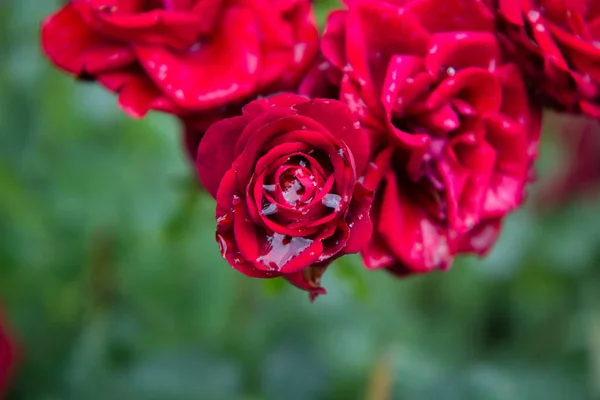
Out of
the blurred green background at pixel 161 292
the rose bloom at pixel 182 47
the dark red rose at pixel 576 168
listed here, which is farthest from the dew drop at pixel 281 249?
the dark red rose at pixel 576 168

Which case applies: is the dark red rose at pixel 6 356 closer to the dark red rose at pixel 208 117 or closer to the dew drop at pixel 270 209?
the dark red rose at pixel 208 117

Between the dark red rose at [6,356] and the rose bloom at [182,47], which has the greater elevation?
the rose bloom at [182,47]

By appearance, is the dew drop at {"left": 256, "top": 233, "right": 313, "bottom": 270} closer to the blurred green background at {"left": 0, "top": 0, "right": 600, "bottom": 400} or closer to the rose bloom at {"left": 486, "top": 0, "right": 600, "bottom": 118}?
the rose bloom at {"left": 486, "top": 0, "right": 600, "bottom": 118}

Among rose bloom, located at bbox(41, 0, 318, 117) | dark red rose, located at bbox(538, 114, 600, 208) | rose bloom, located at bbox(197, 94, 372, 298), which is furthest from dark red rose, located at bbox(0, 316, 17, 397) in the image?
dark red rose, located at bbox(538, 114, 600, 208)

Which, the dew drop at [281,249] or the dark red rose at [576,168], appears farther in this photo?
the dark red rose at [576,168]

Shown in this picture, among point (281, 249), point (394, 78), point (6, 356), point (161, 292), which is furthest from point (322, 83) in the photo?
point (161, 292)

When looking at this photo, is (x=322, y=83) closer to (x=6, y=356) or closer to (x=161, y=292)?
(x=6, y=356)
